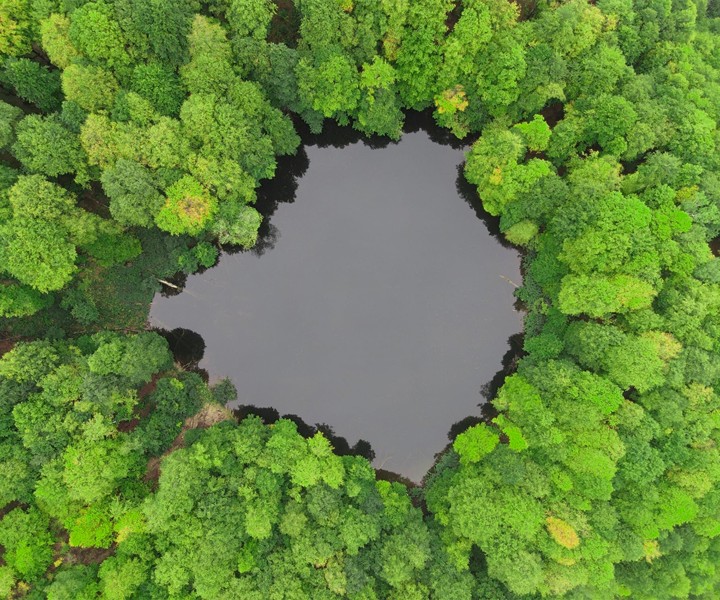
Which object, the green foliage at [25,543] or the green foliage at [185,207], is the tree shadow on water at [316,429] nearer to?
the green foliage at [25,543]

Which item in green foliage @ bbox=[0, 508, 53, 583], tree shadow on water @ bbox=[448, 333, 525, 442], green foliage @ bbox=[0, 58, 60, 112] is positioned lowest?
green foliage @ bbox=[0, 508, 53, 583]

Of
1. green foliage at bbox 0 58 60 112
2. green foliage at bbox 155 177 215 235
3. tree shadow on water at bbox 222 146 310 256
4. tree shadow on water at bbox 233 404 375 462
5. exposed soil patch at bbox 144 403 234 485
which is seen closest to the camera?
green foliage at bbox 0 58 60 112

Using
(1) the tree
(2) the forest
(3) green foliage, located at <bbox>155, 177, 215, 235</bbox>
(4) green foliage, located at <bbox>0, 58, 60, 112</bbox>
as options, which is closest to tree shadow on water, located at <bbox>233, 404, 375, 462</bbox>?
(2) the forest

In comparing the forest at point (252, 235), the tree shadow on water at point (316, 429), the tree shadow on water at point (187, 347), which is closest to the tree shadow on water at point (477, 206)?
the forest at point (252, 235)

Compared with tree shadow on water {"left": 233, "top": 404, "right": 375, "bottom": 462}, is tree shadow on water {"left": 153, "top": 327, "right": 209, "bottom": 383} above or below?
above

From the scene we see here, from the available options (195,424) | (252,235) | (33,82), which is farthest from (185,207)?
(195,424)

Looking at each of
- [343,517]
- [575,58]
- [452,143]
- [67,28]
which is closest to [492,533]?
[343,517]

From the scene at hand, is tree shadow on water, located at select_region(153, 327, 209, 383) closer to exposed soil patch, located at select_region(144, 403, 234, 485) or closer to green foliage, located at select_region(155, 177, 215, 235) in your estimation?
exposed soil patch, located at select_region(144, 403, 234, 485)
